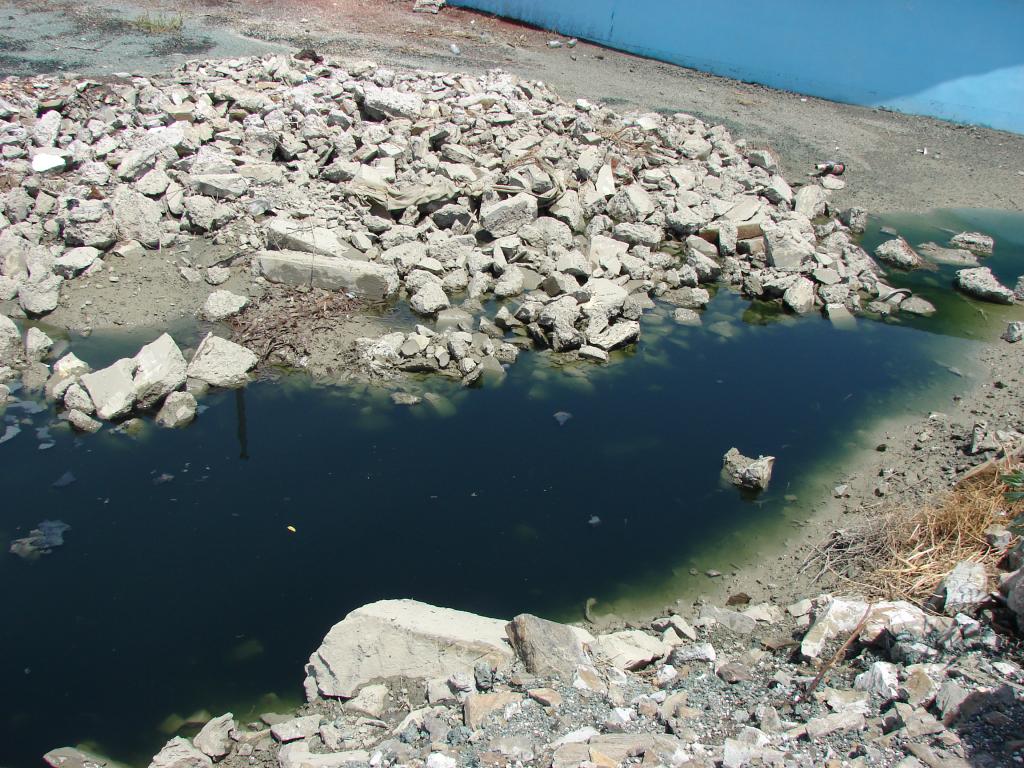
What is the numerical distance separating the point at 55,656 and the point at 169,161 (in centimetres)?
590

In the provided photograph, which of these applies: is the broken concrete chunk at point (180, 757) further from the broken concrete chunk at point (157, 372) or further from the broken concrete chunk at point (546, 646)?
the broken concrete chunk at point (157, 372)

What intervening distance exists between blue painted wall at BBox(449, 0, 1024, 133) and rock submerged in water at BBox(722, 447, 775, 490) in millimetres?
11112

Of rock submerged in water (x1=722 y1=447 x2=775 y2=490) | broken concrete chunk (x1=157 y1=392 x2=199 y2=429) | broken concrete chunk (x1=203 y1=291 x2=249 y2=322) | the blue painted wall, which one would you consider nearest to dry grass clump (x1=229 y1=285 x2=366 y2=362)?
broken concrete chunk (x1=203 y1=291 x2=249 y2=322)

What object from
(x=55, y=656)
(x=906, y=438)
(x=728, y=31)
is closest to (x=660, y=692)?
(x=55, y=656)

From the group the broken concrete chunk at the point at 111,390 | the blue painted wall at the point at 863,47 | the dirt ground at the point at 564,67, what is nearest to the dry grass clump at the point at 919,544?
the broken concrete chunk at the point at 111,390

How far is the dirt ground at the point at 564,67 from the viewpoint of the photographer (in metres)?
12.0

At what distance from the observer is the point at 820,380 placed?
7.61 m

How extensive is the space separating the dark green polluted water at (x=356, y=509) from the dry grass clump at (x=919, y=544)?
48 cm

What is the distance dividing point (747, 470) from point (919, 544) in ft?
4.15

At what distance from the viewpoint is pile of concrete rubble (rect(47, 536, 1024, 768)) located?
134 inches

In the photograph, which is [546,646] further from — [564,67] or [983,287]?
[564,67]

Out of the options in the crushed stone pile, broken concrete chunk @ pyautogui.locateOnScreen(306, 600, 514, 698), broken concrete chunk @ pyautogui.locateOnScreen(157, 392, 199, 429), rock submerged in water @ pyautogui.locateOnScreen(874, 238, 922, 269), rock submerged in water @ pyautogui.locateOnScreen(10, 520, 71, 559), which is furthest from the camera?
rock submerged in water @ pyautogui.locateOnScreen(874, 238, 922, 269)

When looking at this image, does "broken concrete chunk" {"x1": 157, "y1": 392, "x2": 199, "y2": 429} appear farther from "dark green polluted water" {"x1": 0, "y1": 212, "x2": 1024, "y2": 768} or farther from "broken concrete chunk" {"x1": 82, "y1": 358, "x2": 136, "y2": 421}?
"broken concrete chunk" {"x1": 82, "y1": 358, "x2": 136, "y2": 421}

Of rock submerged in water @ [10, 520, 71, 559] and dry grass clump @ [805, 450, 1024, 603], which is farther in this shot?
rock submerged in water @ [10, 520, 71, 559]
